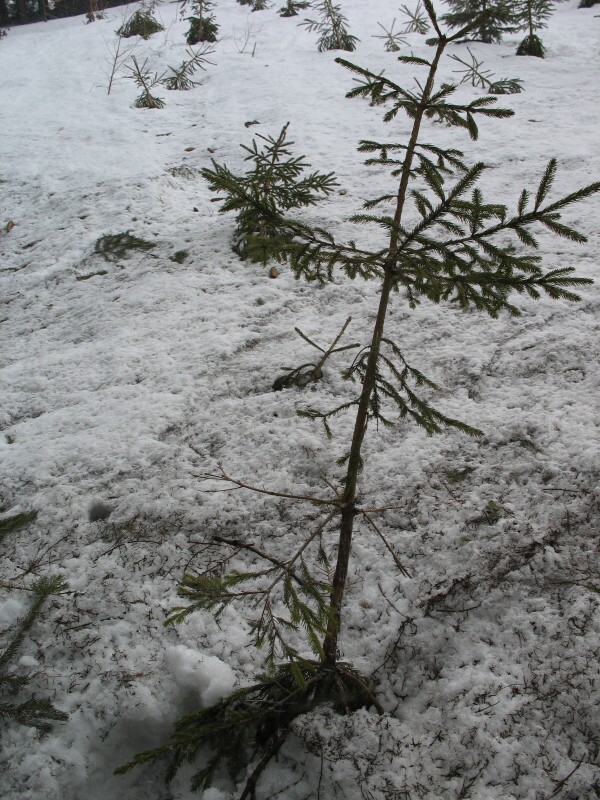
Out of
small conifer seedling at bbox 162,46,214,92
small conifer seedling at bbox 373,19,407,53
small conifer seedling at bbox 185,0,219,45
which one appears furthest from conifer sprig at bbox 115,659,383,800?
small conifer seedling at bbox 185,0,219,45

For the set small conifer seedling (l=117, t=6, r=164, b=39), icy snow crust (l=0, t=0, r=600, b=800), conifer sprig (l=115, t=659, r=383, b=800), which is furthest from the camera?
small conifer seedling (l=117, t=6, r=164, b=39)

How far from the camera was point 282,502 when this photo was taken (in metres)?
2.86

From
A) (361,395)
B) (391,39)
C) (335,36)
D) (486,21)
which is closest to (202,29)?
(335,36)

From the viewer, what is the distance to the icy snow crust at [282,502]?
192cm

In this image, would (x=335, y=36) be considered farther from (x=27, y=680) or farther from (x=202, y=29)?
(x=27, y=680)

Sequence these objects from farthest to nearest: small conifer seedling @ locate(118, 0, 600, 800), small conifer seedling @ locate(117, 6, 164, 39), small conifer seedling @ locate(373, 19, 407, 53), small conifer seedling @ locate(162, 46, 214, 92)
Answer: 1. small conifer seedling @ locate(117, 6, 164, 39)
2. small conifer seedling @ locate(373, 19, 407, 53)
3. small conifer seedling @ locate(162, 46, 214, 92)
4. small conifer seedling @ locate(118, 0, 600, 800)

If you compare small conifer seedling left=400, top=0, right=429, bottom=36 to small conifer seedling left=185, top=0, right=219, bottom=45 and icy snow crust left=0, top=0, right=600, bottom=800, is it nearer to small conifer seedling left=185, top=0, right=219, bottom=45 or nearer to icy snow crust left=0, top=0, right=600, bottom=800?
small conifer seedling left=185, top=0, right=219, bottom=45

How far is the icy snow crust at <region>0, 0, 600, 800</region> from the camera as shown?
192 centimetres

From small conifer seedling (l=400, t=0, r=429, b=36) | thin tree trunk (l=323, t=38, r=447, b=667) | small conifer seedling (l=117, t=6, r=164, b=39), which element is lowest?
thin tree trunk (l=323, t=38, r=447, b=667)

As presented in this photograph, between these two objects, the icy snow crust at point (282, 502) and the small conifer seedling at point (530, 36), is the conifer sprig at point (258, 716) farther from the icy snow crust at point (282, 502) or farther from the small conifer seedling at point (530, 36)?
the small conifer seedling at point (530, 36)

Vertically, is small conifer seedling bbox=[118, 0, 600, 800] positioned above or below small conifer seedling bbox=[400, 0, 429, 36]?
below

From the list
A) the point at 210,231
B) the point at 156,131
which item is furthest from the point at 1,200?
the point at 210,231

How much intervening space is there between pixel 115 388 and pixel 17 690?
7.32 feet

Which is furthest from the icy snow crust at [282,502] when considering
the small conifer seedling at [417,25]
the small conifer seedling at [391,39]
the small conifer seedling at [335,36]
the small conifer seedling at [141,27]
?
the small conifer seedling at [141,27]
